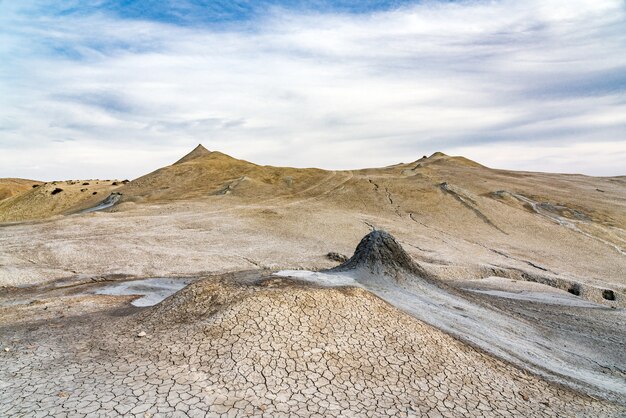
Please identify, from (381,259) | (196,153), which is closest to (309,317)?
(381,259)

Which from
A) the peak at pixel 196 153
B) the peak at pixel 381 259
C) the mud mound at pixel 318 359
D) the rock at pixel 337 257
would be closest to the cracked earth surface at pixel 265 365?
the mud mound at pixel 318 359

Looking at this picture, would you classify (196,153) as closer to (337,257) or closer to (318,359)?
(337,257)

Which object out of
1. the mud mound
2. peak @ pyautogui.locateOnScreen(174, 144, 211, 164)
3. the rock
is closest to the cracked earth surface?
the mud mound

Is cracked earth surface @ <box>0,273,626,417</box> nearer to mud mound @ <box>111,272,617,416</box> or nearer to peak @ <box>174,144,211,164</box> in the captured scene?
mud mound @ <box>111,272,617,416</box>

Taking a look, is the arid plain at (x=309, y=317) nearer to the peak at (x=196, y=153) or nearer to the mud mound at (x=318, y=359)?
the mud mound at (x=318, y=359)

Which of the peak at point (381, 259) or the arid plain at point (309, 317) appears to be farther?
the peak at point (381, 259)

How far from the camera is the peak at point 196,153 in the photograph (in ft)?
151

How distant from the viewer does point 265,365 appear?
21.1 ft

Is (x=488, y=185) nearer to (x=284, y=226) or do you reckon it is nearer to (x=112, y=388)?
(x=284, y=226)

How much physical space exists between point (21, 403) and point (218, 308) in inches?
119

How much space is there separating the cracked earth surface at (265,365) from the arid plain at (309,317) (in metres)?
0.03

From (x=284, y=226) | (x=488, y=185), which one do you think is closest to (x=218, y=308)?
(x=284, y=226)

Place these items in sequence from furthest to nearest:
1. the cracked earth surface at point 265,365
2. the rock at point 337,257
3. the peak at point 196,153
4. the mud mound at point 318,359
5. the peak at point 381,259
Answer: the peak at point 196,153 → the rock at point 337,257 → the peak at point 381,259 → the mud mound at point 318,359 → the cracked earth surface at point 265,365

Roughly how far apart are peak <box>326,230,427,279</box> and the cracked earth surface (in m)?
2.69
